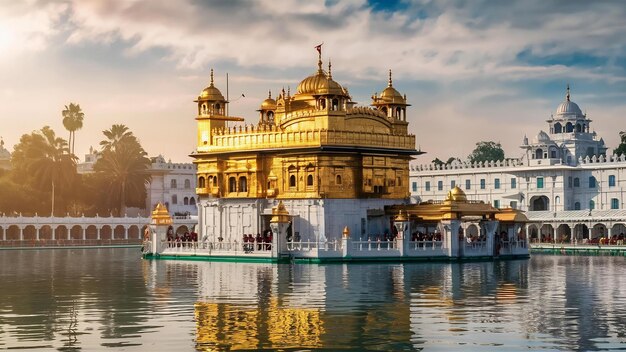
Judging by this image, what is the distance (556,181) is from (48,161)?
4125 cm

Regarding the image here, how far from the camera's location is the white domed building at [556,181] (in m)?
81.8

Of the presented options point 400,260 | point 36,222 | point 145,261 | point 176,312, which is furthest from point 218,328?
point 36,222

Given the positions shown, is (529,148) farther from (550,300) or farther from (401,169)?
(550,300)

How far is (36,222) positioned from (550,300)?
6155 cm

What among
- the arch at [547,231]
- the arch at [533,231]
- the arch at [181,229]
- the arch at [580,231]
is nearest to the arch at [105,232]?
the arch at [181,229]

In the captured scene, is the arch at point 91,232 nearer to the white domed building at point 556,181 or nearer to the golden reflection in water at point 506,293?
the white domed building at point 556,181

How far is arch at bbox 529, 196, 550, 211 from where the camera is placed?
291 feet

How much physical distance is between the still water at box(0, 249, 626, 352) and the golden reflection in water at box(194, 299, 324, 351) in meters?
0.02

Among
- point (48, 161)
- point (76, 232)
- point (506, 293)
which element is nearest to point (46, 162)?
point (48, 161)

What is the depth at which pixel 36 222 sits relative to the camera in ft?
273

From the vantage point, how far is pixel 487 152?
124 m

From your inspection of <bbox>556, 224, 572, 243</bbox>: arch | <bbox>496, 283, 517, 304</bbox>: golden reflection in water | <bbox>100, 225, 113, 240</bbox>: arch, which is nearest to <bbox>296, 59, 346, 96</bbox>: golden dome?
<bbox>496, 283, 517, 304</bbox>: golden reflection in water

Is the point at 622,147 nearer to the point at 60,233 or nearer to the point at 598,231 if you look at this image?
the point at 598,231

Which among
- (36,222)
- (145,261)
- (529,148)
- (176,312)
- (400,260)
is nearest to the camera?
(176,312)
